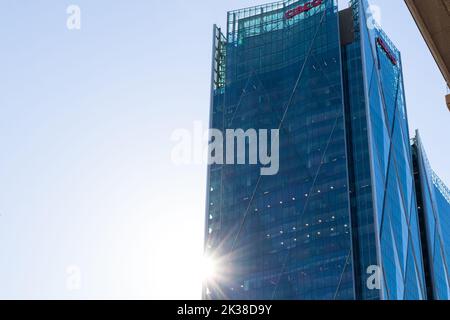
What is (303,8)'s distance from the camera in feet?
477

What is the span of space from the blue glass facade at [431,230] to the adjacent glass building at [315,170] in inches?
327

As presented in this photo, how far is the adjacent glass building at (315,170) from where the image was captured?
→ 389 ft

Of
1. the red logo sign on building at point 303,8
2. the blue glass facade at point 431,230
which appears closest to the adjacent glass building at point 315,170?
the red logo sign on building at point 303,8

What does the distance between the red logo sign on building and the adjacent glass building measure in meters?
0.18

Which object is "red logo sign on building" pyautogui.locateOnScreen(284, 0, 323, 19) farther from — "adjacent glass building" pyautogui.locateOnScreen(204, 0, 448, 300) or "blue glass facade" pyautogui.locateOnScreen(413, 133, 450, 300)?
"blue glass facade" pyautogui.locateOnScreen(413, 133, 450, 300)

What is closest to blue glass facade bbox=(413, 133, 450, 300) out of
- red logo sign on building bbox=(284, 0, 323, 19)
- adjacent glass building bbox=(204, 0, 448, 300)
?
adjacent glass building bbox=(204, 0, 448, 300)

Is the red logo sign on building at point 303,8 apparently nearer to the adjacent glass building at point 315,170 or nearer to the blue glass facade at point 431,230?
the adjacent glass building at point 315,170

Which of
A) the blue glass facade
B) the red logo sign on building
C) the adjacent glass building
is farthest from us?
the blue glass facade

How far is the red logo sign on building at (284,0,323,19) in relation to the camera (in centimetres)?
14388

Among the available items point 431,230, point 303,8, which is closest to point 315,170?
point 303,8

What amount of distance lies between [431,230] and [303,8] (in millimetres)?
47841
